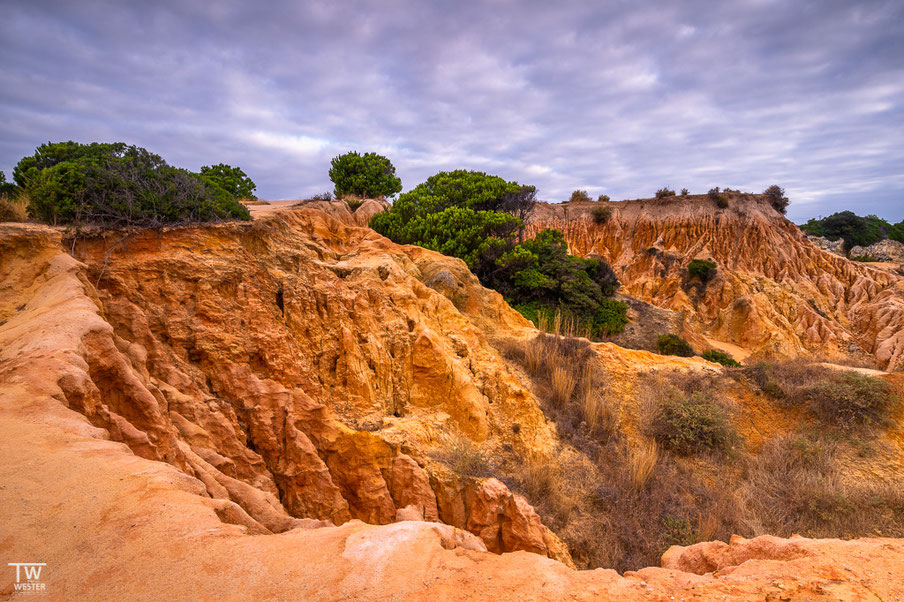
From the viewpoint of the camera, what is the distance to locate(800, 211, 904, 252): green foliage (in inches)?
1399

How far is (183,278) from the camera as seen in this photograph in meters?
5.73

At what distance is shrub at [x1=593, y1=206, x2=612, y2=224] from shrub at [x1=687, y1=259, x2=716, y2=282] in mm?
8701

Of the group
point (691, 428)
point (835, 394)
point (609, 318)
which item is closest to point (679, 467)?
point (691, 428)

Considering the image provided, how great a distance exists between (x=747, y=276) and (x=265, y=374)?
30.7 m

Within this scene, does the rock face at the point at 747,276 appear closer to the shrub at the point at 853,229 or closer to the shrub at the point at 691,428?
the shrub at the point at 853,229

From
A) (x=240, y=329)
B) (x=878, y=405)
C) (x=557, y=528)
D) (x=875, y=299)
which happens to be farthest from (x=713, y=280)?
(x=240, y=329)

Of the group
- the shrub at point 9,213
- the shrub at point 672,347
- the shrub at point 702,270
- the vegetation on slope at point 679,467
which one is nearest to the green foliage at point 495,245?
the shrub at point 672,347

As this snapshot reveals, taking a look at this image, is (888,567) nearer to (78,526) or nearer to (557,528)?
(557,528)

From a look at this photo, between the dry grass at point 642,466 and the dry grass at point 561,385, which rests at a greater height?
the dry grass at point 561,385

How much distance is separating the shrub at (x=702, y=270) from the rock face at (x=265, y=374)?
24819mm

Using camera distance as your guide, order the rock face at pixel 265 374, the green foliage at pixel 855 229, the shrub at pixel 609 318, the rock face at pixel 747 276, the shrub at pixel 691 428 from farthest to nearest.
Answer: the green foliage at pixel 855 229
the rock face at pixel 747 276
the shrub at pixel 609 318
the shrub at pixel 691 428
the rock face at pixel 265 374

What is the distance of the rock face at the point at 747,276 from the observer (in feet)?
72.0

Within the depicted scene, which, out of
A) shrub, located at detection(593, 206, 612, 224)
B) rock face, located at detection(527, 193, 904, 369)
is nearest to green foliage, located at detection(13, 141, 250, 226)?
rock face, located at detection(527, 193, 904, 369)

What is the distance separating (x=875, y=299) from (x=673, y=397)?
26.1 metres
